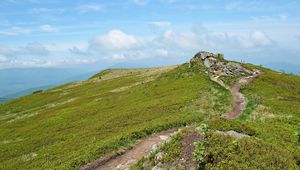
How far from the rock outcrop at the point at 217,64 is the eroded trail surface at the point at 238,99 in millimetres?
5471

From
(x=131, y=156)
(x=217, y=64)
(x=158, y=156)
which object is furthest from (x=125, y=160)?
(x=217, y=64)

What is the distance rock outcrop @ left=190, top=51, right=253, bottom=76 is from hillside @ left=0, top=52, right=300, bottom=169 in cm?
61

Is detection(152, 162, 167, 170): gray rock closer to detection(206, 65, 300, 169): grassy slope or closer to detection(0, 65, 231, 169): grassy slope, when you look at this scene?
detection(206, 65, 300, 169): grassy slope

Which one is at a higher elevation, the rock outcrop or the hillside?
the rock outcrop

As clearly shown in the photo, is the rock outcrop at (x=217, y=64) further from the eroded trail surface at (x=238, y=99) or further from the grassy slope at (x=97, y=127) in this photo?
the grassy slope at (x=97, y=127)

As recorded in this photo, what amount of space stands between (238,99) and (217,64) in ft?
99.0

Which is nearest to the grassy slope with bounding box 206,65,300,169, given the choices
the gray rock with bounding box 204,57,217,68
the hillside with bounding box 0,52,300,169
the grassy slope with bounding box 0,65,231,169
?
the hillside with bounding box 0,52,300,169

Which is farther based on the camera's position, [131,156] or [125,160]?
[131,156]

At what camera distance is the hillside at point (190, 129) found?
57.6ft

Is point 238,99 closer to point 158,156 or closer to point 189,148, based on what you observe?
point 189,148

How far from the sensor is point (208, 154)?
17.5m

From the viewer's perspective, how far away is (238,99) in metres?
49.7

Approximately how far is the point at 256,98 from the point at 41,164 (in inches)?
1459

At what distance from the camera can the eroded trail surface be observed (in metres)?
40.6
